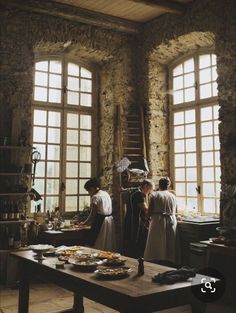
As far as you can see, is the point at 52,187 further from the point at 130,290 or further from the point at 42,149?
the point at 130,290

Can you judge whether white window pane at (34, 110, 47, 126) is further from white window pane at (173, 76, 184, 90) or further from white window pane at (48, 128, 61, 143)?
white window pane at (173, 76, 184, 90)

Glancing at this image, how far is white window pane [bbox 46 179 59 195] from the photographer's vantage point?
6.31m

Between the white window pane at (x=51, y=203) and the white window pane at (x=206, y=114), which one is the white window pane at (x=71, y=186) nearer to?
the white window pane at (x=51, y=203)

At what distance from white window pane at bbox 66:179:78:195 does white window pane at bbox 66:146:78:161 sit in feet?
1.28

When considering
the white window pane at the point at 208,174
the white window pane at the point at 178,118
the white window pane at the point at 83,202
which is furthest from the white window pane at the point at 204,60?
the white window pane at the point at 83,202

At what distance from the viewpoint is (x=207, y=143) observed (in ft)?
19.9

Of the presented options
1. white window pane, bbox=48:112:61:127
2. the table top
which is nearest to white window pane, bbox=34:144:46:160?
white window pane, bbox=48:112:61:127

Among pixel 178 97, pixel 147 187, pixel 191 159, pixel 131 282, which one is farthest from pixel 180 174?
pixel 131 282

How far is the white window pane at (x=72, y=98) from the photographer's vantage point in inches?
263

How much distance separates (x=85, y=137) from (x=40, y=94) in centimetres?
111

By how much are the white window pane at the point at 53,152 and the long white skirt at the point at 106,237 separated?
1.62 m

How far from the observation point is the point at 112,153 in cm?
655

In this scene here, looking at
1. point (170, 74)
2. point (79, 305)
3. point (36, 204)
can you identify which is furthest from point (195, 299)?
point (170, 74)

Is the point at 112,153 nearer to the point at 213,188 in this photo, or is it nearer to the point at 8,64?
the point at 213,188
